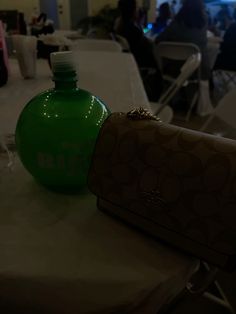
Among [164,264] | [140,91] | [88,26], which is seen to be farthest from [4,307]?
[88,26]

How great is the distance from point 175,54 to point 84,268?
2.44m

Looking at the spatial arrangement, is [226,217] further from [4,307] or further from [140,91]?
[140,91]

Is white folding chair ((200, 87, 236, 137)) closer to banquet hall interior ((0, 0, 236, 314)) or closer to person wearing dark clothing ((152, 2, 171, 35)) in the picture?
Answer: banquet hall interior ((0, 0, 236, 314))

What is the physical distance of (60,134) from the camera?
43 centimetres

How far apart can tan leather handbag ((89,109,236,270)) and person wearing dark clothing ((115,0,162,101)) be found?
2278mm

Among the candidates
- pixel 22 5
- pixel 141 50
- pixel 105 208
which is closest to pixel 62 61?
pixel 105 208

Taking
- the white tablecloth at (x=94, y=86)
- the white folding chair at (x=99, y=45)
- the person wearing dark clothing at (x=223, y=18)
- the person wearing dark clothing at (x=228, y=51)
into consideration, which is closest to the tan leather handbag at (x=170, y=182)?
the white tablecloth at (x=94, y=86)

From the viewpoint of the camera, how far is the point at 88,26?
4.27 m

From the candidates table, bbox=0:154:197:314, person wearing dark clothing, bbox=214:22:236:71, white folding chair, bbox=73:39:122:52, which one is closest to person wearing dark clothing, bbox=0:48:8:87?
table, bbox=0:154:197:314

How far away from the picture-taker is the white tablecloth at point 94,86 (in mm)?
840

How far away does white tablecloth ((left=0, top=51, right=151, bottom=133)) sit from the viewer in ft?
2.76

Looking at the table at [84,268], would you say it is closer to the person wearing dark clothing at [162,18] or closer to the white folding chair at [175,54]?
the white folding chair at [175,54]

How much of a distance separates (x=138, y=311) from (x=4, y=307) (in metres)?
0.15

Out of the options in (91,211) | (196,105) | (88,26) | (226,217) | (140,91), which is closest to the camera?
(226,217)
